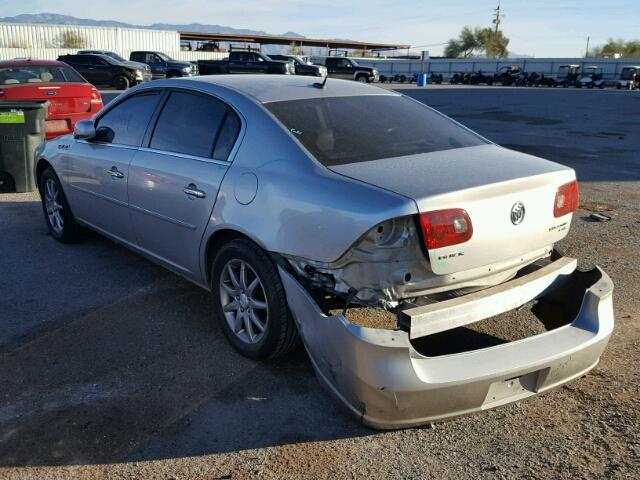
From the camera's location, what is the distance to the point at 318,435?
299cm

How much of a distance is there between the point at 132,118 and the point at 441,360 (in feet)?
10.4

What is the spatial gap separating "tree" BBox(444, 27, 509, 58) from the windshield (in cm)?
9988

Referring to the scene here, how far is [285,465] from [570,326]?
5.14 feet

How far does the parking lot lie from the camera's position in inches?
109

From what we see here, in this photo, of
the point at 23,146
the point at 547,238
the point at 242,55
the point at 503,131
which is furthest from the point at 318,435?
the point at 242,55

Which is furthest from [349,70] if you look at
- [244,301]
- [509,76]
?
[244,301]

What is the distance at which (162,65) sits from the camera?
33781mm

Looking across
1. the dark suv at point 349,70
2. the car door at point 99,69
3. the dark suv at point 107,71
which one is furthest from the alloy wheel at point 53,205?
the dark suv at point 349,70

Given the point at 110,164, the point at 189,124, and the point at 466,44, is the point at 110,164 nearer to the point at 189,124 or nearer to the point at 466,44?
the point at 189,124

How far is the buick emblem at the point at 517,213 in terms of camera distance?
3.02 m

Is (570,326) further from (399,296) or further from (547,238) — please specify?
(399,296)

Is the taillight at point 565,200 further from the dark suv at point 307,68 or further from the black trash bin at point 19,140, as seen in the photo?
the dark suv at point 307,68

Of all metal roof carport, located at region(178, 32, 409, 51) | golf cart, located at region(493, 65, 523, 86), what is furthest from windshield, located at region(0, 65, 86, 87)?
metal roof carport, located at region(178, 32, 409, 51)

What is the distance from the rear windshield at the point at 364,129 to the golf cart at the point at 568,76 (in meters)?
49.6
